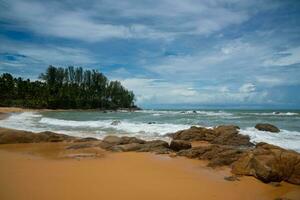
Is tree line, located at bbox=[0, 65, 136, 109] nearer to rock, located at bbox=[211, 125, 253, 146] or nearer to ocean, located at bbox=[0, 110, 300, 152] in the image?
ocean, located at bbox=[0, 110, 300, 152]

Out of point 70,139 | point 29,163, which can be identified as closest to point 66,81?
point 70,139

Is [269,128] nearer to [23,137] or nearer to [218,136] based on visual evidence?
[218,136]

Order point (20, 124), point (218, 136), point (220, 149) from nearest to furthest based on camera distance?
point (220, 149), point (218, 136), point (20, 124)

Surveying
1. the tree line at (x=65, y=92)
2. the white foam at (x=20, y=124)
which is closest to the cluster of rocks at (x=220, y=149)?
the white foam at (x=20, y=124)

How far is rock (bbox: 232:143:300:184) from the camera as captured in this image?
6.62 metres

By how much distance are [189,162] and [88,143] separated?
4.85 meters

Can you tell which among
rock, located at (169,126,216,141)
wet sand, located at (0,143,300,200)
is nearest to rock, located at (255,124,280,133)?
rock, located at (169,126,216,141)

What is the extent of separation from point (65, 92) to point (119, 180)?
70700 mm

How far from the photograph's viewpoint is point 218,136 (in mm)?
14477

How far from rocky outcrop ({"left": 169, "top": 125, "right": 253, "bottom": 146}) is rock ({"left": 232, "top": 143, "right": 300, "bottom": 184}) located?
601cm

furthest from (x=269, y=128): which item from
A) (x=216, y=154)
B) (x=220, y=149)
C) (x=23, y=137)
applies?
(x=23, y=137)

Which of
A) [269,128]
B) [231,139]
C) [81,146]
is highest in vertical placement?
[269,128]

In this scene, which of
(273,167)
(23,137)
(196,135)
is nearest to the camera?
(273,167)

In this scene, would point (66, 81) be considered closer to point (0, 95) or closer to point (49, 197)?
point (0, 95)
